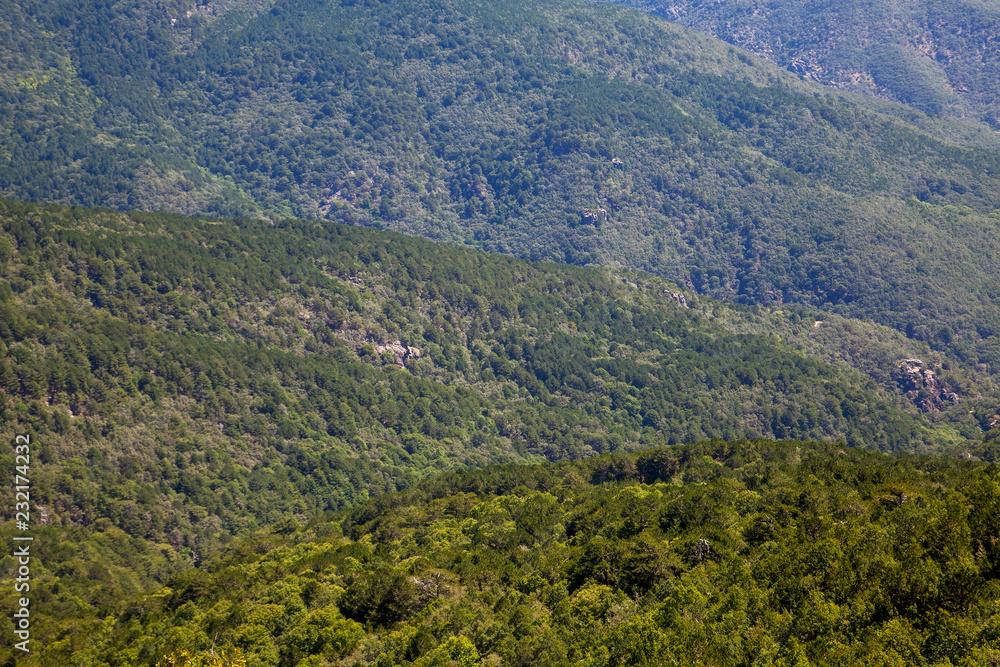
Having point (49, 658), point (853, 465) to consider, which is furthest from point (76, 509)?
point (853, 465)

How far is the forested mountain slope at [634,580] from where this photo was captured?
71250mm

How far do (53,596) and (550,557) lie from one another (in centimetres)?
7775

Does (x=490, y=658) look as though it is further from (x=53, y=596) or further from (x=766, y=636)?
(x=53, y=596)

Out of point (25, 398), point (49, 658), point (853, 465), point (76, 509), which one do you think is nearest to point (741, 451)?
point (853, 465)

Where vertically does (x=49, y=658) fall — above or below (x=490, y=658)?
below

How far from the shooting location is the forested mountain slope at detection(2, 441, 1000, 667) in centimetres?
7125

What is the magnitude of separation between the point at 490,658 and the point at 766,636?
980 inches

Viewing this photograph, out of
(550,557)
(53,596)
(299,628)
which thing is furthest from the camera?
(53,596)

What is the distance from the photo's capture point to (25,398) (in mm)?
196625

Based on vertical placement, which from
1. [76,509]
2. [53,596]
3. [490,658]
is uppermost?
[490,658]

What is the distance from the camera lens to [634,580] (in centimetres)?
9912

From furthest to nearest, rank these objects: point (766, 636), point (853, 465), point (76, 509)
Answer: point (76, 509) < point (853, 465) < point (766, 636)

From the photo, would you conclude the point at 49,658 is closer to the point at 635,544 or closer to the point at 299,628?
the point at 299,628

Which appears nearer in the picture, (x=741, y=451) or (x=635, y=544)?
(x=635, y=544)
